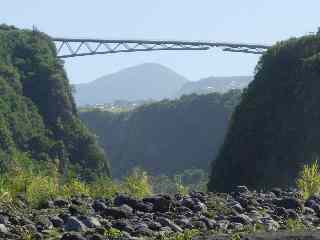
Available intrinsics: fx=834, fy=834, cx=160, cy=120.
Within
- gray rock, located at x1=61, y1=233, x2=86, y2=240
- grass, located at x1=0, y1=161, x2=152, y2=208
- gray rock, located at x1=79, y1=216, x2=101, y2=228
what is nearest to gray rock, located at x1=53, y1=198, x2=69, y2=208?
grass, located at x1=0, y1=161, x2=152, y2=208

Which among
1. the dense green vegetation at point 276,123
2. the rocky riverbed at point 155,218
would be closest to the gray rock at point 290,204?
the rocky riverbed at point 155,218

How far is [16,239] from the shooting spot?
714 inches

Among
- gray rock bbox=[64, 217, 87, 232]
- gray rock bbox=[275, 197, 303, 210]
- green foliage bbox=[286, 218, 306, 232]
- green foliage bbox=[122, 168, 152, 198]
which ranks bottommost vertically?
green foliage bbox=[122, 168, 152, 198]

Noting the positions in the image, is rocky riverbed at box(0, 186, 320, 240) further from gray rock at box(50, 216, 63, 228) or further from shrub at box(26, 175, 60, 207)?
shrub at box(26, 175, 60, 207)

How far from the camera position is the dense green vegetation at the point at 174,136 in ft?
528

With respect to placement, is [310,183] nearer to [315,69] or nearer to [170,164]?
[315,69]

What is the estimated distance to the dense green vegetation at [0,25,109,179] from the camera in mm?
98750

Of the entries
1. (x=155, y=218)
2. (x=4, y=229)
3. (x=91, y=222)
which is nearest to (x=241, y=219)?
(x=155, y=218)

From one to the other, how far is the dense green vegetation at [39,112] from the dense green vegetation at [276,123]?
2505 cm

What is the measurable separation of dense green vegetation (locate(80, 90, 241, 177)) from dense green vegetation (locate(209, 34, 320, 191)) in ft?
229

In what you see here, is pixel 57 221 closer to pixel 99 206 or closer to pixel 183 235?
pixel 183 235

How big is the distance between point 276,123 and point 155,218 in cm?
5455

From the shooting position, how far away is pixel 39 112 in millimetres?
110125

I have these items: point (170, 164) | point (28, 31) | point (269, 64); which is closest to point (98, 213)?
point (269, 64)
